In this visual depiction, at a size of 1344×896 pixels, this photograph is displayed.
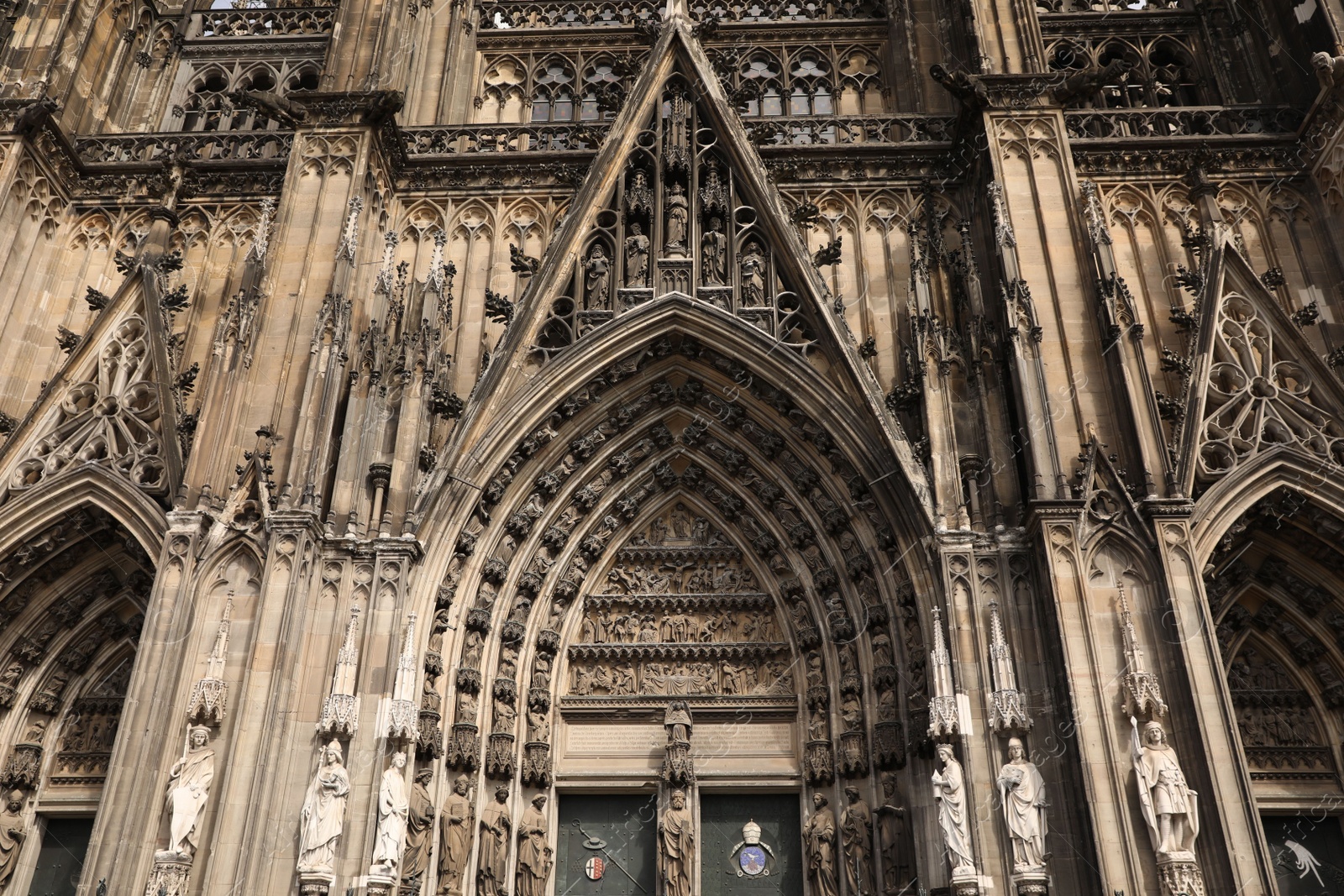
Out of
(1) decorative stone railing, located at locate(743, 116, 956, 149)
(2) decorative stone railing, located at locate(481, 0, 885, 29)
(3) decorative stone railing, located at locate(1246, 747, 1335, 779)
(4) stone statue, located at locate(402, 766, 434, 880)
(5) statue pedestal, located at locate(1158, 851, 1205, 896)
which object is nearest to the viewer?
(5) statue pedestal, located at locate(1158, 851, 1205, 896)

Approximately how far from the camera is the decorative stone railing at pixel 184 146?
48.8 ft

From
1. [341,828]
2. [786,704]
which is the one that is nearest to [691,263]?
[786,704]

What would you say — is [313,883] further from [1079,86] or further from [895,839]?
[1079,86]

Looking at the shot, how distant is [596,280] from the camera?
1374 cm

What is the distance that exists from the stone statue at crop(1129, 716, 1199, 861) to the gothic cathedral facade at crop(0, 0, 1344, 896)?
0.11ft

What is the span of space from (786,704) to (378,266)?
23.2 ft

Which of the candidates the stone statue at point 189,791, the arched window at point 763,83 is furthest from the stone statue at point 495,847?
the arched window at point 763,83

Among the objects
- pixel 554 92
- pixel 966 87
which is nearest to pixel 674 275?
pixel 966 87

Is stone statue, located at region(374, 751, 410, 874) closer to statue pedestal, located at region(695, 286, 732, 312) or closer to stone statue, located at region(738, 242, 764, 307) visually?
statue pedestal, located at region(695, 286, 732, 312)

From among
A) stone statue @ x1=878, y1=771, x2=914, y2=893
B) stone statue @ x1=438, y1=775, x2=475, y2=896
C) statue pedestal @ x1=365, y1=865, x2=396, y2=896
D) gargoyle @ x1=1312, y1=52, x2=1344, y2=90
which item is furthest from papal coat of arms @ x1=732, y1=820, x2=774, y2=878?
gargoyle @ x1=1312, y1=52, x2=1344, y2=90

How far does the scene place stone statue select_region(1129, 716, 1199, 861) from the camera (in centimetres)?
935

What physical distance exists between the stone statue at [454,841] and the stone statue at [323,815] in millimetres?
1324

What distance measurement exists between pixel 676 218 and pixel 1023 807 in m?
7.79

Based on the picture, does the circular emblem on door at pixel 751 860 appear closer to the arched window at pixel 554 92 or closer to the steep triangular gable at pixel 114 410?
the steep triangular gable at pixel 114 410
